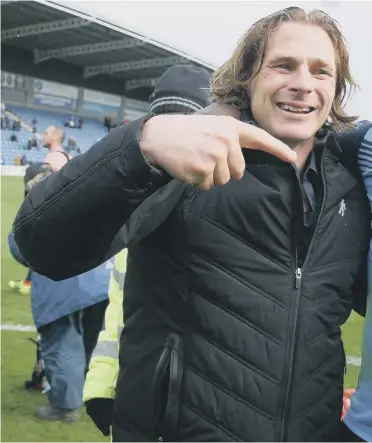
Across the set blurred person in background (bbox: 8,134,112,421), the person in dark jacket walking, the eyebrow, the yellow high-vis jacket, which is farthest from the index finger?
blurred person in background (bbox: 8,134,112,421)

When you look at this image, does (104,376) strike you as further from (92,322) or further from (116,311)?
(92,322)

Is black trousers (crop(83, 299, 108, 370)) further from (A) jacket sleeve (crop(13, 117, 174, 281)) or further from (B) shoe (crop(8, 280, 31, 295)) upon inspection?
(B) shoe (crop(8, 280, 31, 295))

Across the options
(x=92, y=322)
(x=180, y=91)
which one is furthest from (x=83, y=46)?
(x=180, y=91)

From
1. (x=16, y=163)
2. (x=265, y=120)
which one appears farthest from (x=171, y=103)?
(x=16, y=163)

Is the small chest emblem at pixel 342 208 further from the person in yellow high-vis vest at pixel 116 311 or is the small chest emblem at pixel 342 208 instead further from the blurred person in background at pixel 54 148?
the blurred person in background at pixel 54 148

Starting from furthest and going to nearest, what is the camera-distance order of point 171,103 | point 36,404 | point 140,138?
point 36,404 → point 171,103 → point 140,138

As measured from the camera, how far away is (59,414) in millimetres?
3105

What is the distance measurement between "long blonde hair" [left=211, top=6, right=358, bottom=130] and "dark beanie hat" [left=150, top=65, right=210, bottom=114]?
23.2 inches

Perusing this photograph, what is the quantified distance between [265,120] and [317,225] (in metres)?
0.20

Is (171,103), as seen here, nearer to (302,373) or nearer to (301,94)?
(301,94)

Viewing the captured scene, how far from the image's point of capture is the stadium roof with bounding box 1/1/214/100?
18578mm

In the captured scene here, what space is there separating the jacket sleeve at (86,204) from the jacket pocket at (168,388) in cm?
23

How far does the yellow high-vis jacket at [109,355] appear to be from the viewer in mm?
1495

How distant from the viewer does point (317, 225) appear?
106 cm
